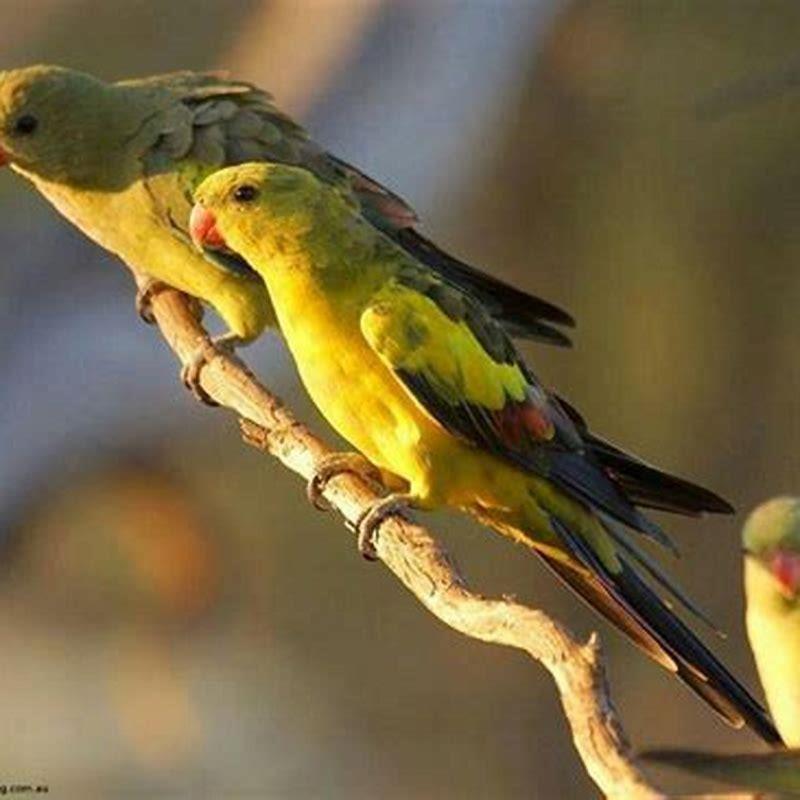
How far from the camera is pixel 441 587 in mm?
1984

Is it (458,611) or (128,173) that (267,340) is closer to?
(128,173)

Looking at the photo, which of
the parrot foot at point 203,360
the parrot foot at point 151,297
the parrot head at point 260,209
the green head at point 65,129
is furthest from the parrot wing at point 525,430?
the green head at point 65,129

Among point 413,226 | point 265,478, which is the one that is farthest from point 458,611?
point 265,478

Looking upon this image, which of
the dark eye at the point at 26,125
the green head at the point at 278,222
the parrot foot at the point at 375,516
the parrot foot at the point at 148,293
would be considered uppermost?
the green head at the point at 278,222

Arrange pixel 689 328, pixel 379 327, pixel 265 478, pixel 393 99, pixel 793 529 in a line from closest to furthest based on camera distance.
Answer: pixel 379 327 → pixel 793 529 → pixel 393 99 → pixel 689 328 → pixel 265 478

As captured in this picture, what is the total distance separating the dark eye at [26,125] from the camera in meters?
2.81

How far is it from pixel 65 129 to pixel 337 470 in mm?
771

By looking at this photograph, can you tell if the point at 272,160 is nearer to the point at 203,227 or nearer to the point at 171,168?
the point at 171,168

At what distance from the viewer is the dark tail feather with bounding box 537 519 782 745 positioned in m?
2.10

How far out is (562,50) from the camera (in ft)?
16.9

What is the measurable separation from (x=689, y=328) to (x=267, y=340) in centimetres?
190

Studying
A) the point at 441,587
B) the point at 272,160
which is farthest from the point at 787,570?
the point at 272,160

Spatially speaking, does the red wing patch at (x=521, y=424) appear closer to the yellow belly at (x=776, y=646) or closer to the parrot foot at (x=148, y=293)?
the yellow belly at (x=776, y=646)

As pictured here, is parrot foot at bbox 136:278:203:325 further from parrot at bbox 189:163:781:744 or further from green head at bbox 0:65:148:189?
parrot at bbox 189:163:781:744
